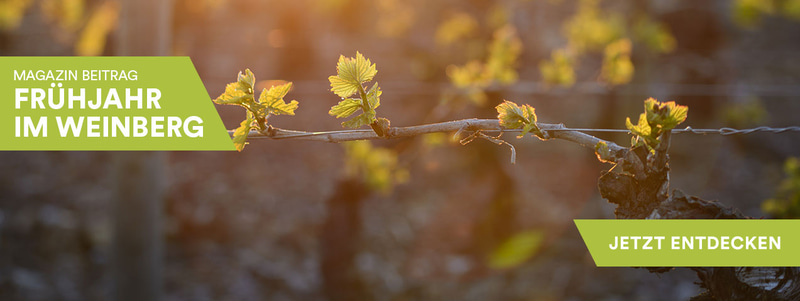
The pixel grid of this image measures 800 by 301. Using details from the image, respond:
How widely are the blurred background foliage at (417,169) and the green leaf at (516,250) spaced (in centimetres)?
2

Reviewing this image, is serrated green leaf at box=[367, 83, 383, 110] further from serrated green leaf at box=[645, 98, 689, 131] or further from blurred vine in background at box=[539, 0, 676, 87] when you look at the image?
blurred vine in background at box=[539, 0, 676, 87]

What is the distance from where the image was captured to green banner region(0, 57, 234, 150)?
1.89m

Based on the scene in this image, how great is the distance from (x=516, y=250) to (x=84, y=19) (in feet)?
23.7

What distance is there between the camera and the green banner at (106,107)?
6.19 feet

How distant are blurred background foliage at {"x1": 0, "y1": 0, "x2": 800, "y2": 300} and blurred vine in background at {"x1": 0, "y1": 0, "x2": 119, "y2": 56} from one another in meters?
0.05

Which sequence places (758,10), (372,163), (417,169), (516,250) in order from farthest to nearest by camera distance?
(758,10) → (417,169) → (516,250) → (372,163)

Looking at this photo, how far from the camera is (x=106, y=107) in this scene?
81.0 inches

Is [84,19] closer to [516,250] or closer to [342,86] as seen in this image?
[516,250]

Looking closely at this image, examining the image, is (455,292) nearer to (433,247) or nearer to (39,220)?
(433,247)

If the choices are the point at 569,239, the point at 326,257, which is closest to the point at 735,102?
the point at 569,239

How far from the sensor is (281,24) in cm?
1009

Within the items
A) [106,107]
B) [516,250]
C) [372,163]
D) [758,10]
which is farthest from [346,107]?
[758,10]

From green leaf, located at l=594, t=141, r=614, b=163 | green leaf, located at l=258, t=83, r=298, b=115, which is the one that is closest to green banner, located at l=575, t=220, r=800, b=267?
green leaf, located at l=594, t=141, r=614, b=163

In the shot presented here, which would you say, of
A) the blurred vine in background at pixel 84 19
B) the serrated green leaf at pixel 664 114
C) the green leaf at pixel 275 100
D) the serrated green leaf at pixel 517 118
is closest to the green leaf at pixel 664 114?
the serrated green leaf at pixel 664 114
